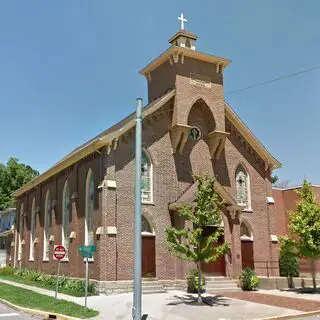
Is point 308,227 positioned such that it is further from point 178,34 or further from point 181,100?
point 178,34

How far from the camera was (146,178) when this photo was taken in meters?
26.1

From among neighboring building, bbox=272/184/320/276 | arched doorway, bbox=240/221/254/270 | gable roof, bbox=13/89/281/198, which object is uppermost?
gable roof, bbox=13/89/281/198

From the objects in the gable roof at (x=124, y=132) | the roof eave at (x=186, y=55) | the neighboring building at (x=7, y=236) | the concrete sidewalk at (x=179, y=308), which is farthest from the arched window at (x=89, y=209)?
the neighboring building at (x=7, y=236)

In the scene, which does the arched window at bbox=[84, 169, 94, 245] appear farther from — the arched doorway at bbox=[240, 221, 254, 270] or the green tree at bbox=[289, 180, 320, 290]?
the green tree at bbox=[289, 180, 320, 290]

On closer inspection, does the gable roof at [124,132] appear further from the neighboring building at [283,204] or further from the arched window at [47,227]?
the neighboring building at [283,204]

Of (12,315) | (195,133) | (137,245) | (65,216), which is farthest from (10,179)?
(137,245)

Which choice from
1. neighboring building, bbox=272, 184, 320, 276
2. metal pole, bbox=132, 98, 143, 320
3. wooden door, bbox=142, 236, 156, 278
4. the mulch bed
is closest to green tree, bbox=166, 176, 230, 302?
the mulch bed

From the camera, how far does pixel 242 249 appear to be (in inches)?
1122

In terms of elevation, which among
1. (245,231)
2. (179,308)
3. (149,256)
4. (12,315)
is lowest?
(12,315)

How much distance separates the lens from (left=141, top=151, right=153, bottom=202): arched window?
84.9 feet

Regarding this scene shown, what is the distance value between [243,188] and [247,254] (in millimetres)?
4155

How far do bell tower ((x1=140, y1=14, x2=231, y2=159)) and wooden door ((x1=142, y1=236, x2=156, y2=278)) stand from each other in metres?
5.45

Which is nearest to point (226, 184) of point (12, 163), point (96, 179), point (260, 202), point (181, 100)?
point (260, 202)

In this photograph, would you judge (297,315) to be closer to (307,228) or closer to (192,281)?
(192,281)
